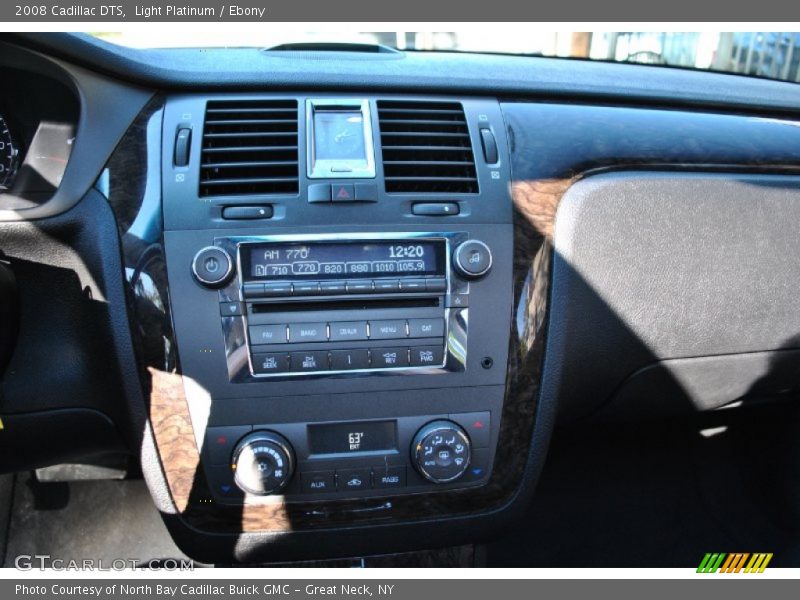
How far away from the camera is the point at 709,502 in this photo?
2.33 meters

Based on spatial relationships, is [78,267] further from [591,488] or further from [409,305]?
[591,488]

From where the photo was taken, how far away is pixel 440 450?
1.46 metres

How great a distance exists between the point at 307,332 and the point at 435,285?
288 mm

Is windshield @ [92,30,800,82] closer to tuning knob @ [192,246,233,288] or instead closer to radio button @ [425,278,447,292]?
tuning knob @ [192,246,233,288]

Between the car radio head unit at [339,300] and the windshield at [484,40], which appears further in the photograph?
the windshield at [484,40]

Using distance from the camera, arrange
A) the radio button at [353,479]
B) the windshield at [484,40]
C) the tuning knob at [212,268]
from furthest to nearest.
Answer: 1. the windshield at [484,40]
2. the radio button at [353,479]
3. the tuning knob at [212,268]

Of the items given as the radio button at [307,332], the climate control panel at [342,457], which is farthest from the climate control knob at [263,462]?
the radio button at [307,332]

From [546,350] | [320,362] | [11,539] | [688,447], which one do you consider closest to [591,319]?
[546,350]

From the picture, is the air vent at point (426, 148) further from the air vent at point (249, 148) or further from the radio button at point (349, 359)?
the radio button at point (349, 359)

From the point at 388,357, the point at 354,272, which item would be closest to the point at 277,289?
the point at 354,272

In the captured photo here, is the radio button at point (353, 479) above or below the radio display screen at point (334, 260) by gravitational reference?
below

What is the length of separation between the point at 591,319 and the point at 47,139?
1346 mm

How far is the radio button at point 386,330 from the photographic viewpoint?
141cm

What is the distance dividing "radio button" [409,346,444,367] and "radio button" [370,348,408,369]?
19 mm
